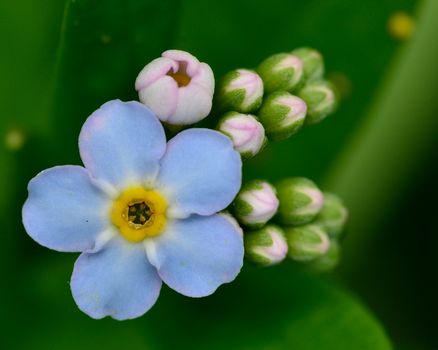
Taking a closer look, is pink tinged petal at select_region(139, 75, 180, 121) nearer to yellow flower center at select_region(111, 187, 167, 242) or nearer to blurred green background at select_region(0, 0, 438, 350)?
yellow flower center at select_region(111, 187, 167, 242)

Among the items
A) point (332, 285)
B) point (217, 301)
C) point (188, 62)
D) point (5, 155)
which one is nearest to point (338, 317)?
point (332, 285)

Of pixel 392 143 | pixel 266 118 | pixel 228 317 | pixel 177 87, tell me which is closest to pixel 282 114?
pixel 266 118

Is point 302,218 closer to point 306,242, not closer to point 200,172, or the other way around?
point 306,242

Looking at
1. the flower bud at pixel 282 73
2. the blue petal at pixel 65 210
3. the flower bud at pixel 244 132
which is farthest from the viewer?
the flower bud at pixel 282 73

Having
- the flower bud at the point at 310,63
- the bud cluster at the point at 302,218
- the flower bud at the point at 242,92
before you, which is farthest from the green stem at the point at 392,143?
the flower bud at the point at 242,92

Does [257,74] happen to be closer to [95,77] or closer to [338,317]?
[95,77]

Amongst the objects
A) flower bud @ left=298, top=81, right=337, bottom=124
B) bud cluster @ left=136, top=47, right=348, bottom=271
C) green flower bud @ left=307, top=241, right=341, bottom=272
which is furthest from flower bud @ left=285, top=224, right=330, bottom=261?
flower bud @ left=298, top=81, right=337, bottom=124

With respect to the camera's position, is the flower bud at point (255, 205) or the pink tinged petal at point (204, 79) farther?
the flower bud at point (255, 205)

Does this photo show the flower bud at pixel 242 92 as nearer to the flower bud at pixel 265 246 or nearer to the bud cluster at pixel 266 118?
the bud cluster at pixel 266 118
